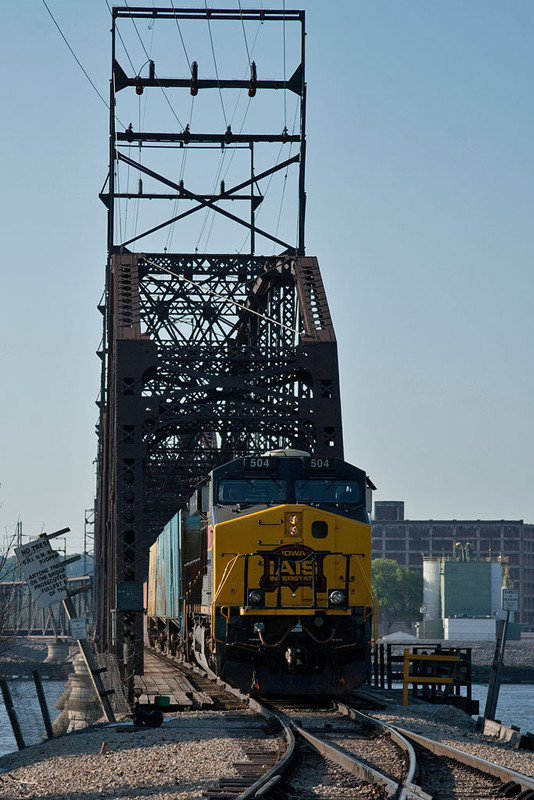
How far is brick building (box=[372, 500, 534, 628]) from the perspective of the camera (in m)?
159

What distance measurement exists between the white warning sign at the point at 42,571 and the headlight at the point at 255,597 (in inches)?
118

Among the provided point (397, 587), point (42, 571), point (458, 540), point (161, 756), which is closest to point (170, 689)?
point (42, 571)

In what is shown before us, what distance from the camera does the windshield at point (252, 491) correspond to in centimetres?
1953

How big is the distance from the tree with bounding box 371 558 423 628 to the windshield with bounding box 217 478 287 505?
448ft

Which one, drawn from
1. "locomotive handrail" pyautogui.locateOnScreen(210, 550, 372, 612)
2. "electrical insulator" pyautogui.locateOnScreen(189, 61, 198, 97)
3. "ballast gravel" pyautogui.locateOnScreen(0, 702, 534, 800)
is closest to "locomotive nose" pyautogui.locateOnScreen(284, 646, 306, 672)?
"locomotive handrail" pyautogui.locateOnScreen(210, 550, 372, 612)

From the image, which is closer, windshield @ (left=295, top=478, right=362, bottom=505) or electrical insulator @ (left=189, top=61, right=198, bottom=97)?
windshield @ (left=295, top=478, right=362, bottom=505)

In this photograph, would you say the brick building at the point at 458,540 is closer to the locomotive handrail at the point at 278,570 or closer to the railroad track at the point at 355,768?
the locomotive handrail at the point at 278,570

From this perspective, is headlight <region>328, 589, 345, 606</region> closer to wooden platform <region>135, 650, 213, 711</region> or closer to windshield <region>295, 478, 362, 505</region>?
windshield <region>295, 478, 362, 505</region>

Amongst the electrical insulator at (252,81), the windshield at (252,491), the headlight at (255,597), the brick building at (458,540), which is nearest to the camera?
the headlight at (255,597)

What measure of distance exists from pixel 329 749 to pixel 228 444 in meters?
31.0

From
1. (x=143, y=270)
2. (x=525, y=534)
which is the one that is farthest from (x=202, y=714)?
(x=525, y=534)

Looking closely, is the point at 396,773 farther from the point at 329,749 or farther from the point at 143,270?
the point at 143,270

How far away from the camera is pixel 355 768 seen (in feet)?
38.4

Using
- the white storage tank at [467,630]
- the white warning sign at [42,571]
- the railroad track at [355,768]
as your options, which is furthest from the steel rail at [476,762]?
the white storage tank at [467,630]
